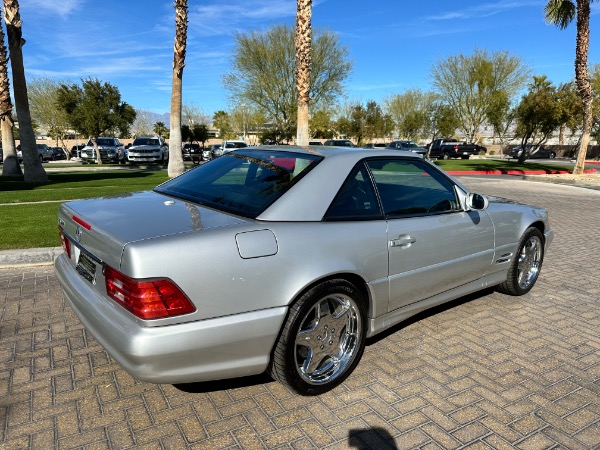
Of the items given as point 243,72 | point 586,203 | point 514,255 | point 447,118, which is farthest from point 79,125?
point 447,118

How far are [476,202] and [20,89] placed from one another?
1582cm

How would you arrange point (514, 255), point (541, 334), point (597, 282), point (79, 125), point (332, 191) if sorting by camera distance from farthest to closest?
1. point (79, 125)
2. point (597, 282)
3. point (514, 255)
4. point (541, 334)
5. point (332, 191)

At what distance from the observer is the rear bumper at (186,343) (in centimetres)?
218

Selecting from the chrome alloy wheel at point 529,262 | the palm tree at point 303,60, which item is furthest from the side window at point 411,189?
the palm tree at point 303,60

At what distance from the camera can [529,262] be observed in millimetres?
4680

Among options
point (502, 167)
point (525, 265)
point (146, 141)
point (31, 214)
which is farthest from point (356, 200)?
point (146, 141)

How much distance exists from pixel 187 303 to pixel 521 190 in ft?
50.6

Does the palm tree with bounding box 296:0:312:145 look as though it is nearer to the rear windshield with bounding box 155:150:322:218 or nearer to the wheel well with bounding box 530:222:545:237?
the wheel well with bounding box 530:222:545:237

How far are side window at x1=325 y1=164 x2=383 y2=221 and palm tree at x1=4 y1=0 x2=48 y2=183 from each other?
14.8 meters

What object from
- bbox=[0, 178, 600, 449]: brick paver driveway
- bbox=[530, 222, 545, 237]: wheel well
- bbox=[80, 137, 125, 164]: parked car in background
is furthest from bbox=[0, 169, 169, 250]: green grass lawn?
bbox=[80, 137, 125, 164]: parked car in background

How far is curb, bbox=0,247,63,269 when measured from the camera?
5305 millimetres

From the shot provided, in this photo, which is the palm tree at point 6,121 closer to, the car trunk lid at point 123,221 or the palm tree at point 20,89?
the palm tree at point 20,89

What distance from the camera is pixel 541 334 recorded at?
3750 mm

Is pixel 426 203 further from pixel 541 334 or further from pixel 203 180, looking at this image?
pixel 203 180
